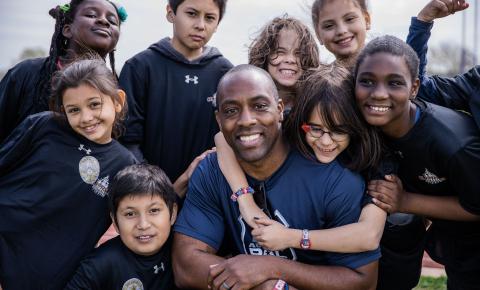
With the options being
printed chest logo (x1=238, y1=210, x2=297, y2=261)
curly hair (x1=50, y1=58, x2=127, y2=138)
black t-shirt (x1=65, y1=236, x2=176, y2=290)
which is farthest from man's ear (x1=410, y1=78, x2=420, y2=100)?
curly hair (x1=50, y1=58, x2=127, y2=138)

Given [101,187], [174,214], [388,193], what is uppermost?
[101,187]

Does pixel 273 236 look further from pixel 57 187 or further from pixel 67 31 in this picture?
pixel 67 31

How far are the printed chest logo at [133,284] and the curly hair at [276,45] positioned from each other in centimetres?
182

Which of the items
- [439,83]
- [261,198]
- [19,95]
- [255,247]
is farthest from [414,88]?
[19,95]

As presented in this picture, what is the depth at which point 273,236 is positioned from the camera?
10.4 ft

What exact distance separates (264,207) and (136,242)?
83 centimetres

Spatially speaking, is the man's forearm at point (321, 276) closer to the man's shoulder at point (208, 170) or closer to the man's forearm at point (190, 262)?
the man's forearm at point (190, 262)

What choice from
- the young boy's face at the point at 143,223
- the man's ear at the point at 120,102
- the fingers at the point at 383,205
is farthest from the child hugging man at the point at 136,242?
the fingers at the point at 383,205

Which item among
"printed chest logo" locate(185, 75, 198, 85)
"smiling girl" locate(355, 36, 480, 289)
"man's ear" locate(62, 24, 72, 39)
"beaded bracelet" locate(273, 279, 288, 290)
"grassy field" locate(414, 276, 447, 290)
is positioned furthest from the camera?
"grassy field" locate(414, 276, 447, 290)

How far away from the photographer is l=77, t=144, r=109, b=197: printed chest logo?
3576 mm

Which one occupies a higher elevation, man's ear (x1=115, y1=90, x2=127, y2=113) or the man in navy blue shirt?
man's ear (x1=115, y1=90, x2=127, y2=113)

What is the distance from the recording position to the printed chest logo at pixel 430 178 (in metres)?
3.38

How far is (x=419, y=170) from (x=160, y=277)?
1.73 meters

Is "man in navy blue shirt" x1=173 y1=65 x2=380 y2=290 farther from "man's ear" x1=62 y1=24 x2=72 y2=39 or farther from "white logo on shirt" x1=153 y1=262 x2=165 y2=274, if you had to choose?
"man's ear" x1=62 y1=24 x2=72 y2=39
